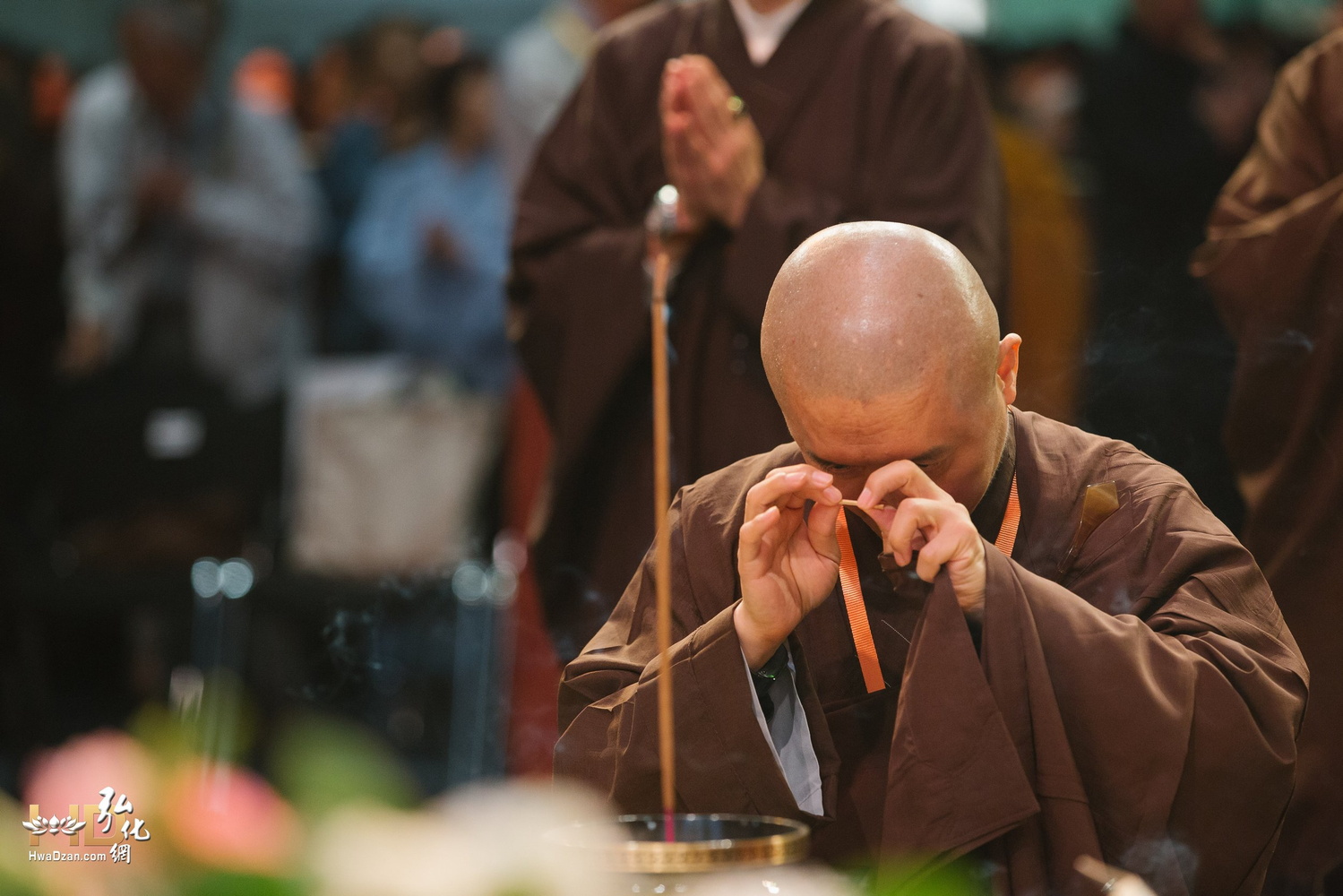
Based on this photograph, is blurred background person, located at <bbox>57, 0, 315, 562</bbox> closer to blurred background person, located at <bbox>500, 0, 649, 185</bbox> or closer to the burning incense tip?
blurred background person, located at <bbox>500, 0, 649, 185</bbox>

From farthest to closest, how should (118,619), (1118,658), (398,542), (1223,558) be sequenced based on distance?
(118,619)
(398,542)
(1223,558)
(1118,658)

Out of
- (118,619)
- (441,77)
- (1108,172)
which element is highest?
(441,77)

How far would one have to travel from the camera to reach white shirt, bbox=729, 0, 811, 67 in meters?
2.94

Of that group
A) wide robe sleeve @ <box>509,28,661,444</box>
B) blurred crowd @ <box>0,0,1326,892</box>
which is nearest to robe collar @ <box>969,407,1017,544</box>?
wide robe sleeve @ <box>509,28,661,444</box>

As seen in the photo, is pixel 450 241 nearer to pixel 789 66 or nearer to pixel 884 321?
pixel 789 66

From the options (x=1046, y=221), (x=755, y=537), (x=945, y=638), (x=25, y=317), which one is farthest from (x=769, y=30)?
(x=25, y=317)

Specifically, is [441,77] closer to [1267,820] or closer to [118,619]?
[118,619]

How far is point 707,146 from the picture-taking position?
A: 2797 mm

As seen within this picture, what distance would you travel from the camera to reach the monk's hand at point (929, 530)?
1.59 m

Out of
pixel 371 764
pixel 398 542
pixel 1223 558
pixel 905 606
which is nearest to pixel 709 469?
pixel 905 606

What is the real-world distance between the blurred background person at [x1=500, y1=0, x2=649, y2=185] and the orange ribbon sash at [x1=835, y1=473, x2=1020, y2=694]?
116 inches

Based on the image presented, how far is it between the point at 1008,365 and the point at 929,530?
0.34 meters

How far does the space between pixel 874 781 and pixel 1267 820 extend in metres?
0.41

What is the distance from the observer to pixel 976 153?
2.84m
